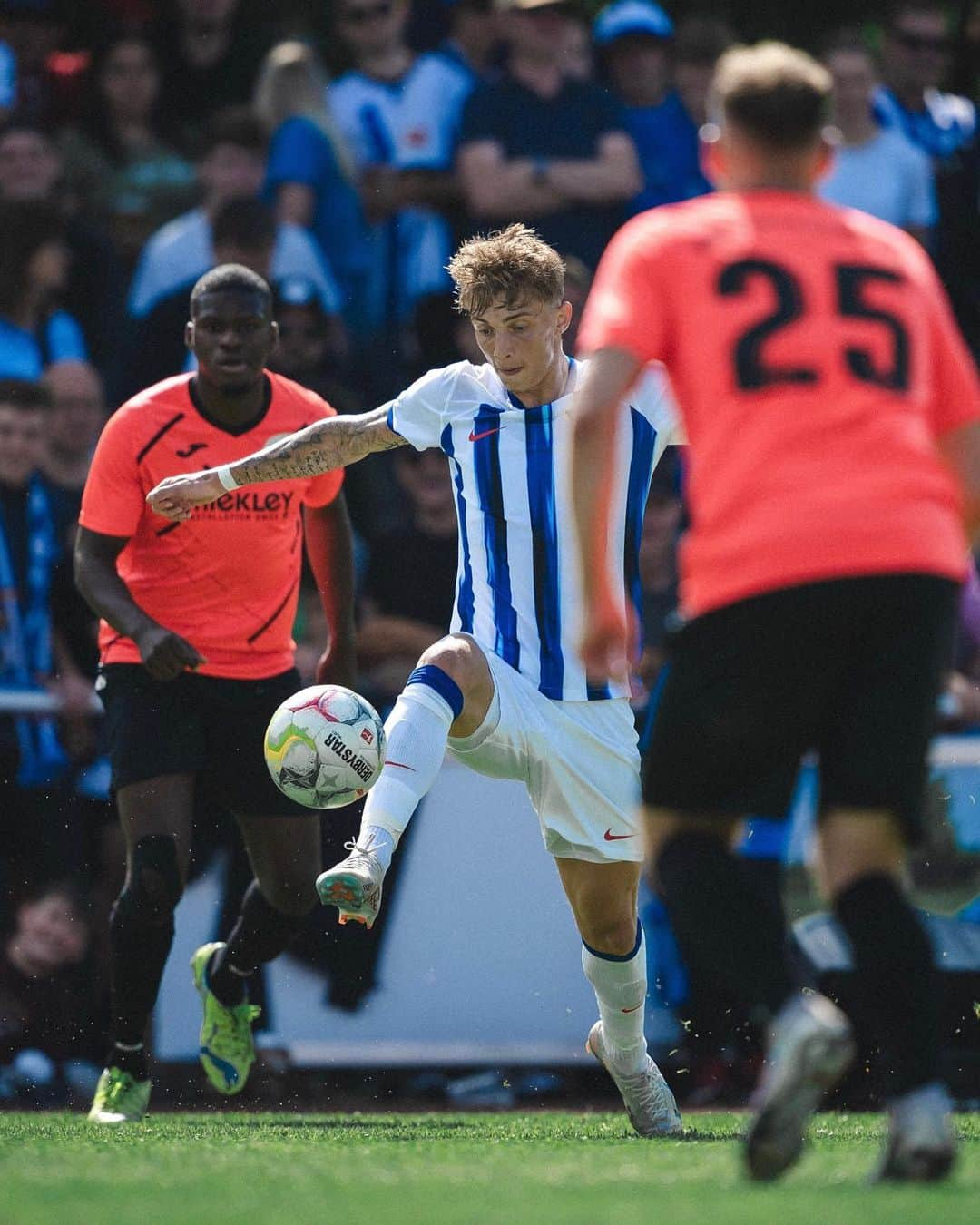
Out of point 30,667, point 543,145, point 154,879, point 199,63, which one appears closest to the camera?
point 154,879

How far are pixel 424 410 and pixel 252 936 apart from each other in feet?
7.42

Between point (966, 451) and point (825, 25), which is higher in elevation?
point (825, 25)

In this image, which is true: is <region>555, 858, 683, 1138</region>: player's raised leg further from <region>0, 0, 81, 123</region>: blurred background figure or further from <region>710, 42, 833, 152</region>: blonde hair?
<region>0, 0, 81, 123</region>: blurred background figure

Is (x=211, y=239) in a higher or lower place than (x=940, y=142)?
lower

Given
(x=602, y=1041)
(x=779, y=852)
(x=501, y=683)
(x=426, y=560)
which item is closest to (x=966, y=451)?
(x=501, y=683)

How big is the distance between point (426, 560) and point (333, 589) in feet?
7.36

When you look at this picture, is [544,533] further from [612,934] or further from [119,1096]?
[119,1096]

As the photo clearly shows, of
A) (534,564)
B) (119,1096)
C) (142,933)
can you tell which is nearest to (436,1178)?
(534,564)

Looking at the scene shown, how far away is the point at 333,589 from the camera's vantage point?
7.34 metres

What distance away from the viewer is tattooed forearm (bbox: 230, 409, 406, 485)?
19.7ft

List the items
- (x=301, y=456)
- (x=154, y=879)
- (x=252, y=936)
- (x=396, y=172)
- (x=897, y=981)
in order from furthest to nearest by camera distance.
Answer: (x=396, y=172) → (x=252, y=936) → (x=154, y=879) → (x=301, y=456) → (x=897, y=981)

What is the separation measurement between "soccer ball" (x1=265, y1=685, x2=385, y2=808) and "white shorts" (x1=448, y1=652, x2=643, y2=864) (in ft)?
0.91

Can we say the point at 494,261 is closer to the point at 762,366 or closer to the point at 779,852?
the point at 762,366

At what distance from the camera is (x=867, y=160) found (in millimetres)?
10523
